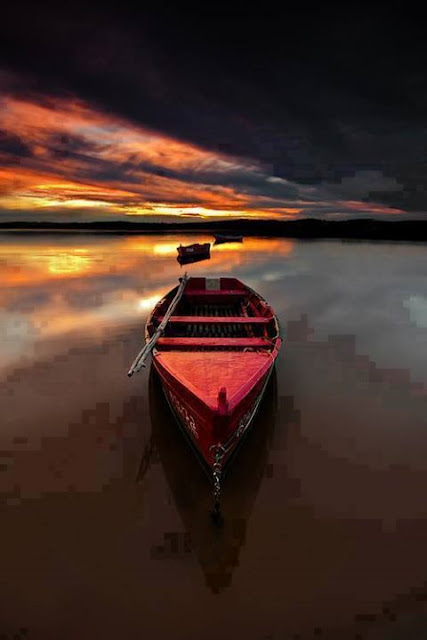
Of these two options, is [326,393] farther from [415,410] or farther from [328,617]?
[328,617]

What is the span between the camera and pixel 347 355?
12805mm

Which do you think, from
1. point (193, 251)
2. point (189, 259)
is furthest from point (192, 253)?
point (189, 259)

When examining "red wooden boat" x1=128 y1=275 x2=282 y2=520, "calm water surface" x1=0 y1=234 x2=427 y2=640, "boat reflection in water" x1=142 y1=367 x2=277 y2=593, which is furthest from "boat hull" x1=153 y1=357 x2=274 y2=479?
"calm water surface" x1=0 y1=234 x2=427 y2=640

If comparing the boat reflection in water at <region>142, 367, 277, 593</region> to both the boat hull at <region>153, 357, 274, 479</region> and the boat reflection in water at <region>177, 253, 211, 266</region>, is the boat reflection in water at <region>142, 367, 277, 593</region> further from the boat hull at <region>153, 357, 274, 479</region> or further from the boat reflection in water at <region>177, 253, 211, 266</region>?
the boat reflection in water at <region>177, 253, 211, 266</region>

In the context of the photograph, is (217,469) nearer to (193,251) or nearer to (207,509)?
(207,509)

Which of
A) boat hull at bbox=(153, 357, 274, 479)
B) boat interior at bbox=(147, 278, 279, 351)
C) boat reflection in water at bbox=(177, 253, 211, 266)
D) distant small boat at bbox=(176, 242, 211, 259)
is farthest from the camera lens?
boat reflection in water at bbox=(177, 253, 211, 266)

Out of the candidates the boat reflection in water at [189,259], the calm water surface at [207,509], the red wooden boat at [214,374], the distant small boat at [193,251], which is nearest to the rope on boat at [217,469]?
the red wooden boat at [214,374]

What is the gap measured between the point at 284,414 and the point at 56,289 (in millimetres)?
21998

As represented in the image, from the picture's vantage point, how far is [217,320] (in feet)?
36.3

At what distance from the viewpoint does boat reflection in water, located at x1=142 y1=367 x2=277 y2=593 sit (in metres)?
5.21

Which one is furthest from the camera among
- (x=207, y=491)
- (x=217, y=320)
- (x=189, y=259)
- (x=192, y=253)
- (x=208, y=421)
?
(x=192, y=253)

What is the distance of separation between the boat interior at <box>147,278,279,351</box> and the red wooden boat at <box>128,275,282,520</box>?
3cm

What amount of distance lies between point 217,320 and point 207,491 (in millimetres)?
5646

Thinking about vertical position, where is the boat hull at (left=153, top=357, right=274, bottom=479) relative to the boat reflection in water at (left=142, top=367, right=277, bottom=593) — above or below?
above
